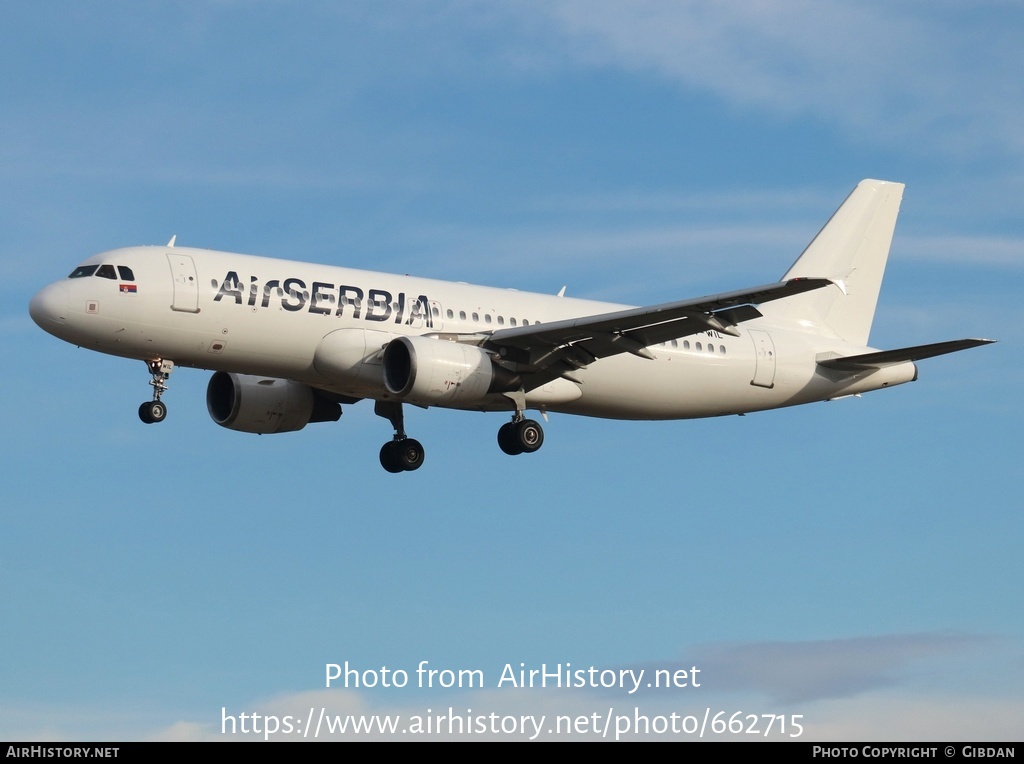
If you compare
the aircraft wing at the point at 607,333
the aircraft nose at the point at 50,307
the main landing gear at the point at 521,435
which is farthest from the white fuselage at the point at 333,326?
the aircraft wing at the point at 607,333

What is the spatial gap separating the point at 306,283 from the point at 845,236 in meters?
19.6

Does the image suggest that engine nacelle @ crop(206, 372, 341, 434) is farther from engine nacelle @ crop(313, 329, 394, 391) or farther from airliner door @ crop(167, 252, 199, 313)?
airliner door @ crop(167, 252, 199, 313)

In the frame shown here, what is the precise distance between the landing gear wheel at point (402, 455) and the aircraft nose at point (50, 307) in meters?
10.7

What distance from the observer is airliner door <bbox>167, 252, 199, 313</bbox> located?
3809 cm

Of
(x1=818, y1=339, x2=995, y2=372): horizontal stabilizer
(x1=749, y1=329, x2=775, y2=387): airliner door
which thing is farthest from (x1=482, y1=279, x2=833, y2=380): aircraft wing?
(x1=818, y1=339, x2=995, y2=372): horizontal stabilizer

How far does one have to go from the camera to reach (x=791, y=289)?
1389 inches

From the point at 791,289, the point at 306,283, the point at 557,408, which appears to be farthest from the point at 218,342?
the point at 791,289

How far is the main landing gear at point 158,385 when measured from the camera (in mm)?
38562

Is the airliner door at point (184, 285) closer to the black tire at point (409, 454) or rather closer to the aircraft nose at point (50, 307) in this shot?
the aircraft nose at point (50, 307)

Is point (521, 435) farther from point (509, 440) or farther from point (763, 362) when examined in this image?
point (763, 362)

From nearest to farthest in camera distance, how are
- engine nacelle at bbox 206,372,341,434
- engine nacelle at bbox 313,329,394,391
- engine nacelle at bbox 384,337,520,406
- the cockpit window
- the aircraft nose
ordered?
1. the aircraft nose
2. the cockpit window
3. engine nacelle at bbox 384,337,520,406
4. engine nacelle at bbox 313,329,394,391
5. engine nacelle at bbox 206,372,341,434

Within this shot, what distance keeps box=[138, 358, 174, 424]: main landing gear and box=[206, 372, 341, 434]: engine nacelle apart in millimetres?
5214

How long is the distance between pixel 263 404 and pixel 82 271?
7348mm

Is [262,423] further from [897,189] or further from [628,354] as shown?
[897,189]
